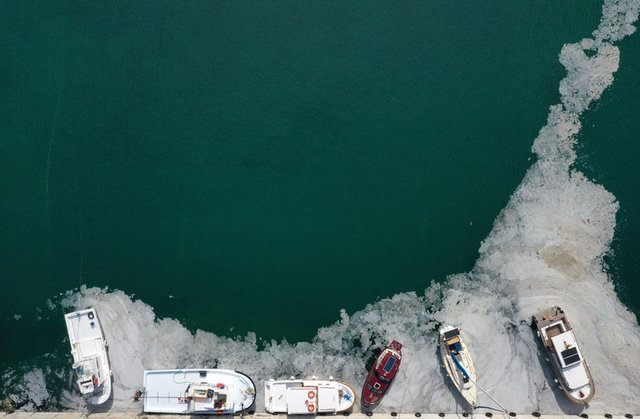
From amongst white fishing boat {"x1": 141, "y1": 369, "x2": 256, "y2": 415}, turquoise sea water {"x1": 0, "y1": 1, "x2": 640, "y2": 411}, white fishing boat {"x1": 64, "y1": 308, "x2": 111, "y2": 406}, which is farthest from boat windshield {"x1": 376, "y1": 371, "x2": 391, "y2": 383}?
white fishing boat {"x1": 64, "y1": 308, "x2": 111, "y2": 406}

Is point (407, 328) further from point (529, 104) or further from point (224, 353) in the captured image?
point (529, 104)

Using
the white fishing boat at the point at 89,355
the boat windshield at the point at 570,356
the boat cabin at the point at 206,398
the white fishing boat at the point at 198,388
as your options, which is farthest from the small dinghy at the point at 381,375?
the white fishing boat at the point at 89,355

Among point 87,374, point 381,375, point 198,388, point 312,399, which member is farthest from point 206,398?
point 381,375

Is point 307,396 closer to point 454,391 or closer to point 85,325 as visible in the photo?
point 454,391

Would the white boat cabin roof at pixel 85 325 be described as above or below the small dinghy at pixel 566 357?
above

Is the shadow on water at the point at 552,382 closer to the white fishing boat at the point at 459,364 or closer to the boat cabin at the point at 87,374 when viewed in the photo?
the white fishing boat at the point at 459,364
